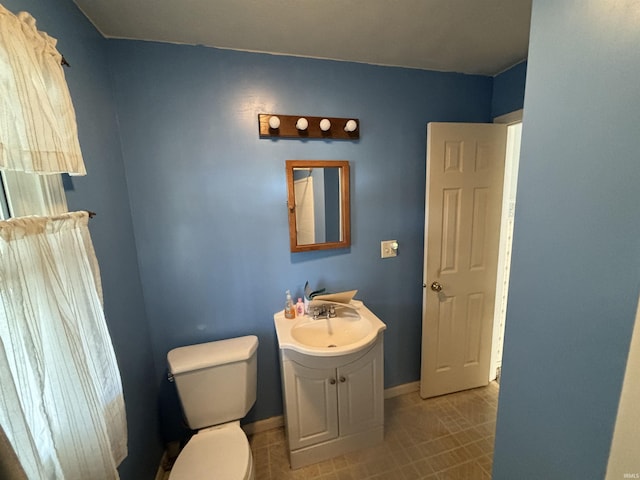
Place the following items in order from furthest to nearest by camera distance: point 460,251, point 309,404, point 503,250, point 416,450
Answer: point 503,250 → point 460,251 → point 416,450 → point 309,404

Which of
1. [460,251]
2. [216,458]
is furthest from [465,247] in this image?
[216,458]

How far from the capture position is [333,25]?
4.00 feet

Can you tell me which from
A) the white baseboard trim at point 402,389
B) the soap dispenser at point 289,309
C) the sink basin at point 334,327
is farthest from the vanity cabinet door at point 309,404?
the white baseboard trim at point 402,389

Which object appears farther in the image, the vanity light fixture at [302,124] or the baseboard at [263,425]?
the baseboard at [263,425]

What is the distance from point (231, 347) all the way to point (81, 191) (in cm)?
100

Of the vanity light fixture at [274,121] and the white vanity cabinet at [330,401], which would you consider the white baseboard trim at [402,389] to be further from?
the vanity light fixture at [274,121]

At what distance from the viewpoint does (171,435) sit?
5.29ft

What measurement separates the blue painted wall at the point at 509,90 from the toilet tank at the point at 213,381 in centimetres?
226

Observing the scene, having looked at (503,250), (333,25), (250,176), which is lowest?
(503,250)

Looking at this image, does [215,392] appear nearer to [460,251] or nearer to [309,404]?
[309,404]

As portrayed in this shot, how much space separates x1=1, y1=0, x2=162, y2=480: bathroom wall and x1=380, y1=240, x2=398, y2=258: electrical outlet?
1497 mm

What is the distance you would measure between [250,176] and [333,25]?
2.78 ft

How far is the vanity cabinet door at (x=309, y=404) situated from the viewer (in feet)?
4.66

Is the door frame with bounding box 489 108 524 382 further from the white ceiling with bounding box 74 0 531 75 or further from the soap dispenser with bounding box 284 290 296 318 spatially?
the soap dispenser with bounding box 284 290 296 318
